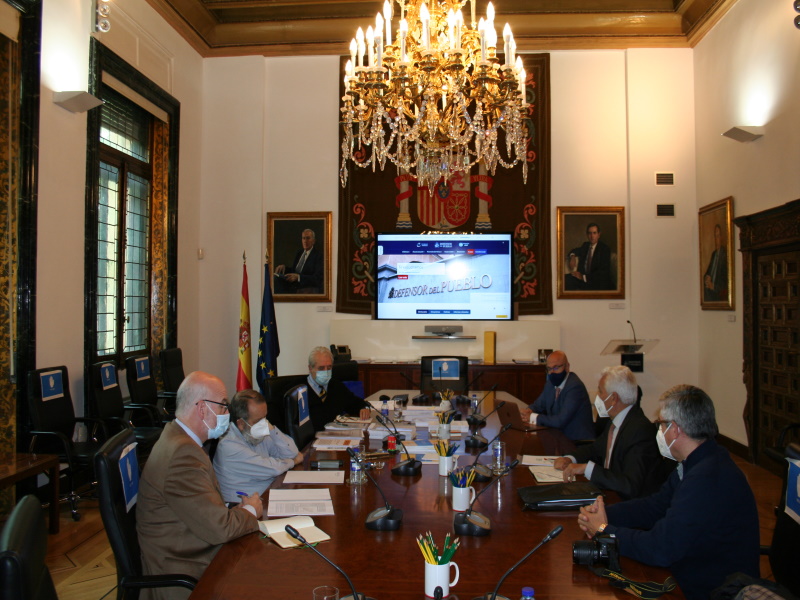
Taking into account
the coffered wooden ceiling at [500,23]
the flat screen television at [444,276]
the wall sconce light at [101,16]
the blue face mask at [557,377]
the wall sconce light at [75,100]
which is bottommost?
the blue face mask at [557,377]

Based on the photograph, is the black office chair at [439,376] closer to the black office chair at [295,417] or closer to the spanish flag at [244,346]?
the black office chair at [295,417]

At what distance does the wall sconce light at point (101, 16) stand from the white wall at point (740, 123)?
591 centimetres

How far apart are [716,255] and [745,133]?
5.15ft

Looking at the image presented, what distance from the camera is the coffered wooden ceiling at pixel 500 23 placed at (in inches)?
300

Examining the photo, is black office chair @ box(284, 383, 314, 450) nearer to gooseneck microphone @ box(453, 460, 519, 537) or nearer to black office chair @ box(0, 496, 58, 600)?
gooseneck microphone @ box(453, 460, 519, 537)

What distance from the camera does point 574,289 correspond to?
26.0 ft

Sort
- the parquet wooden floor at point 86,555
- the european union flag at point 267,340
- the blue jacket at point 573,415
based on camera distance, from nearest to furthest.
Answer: the parquet wooden floor at point 86,555, the blue jacket at point 573,415, the european union flag at point 267,340

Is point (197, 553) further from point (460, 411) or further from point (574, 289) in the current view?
point (574, 289)

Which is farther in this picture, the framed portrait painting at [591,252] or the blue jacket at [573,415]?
the framed portrait painting at [591,252]

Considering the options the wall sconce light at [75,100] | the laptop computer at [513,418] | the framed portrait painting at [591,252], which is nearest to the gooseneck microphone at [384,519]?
the laptop computer at [513,418]

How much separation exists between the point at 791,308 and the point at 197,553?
5.37 metres

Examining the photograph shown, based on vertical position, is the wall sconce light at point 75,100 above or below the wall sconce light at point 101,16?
below

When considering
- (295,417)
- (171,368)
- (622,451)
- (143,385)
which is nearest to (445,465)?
(622,451)

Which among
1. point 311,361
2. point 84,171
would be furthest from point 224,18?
point 311,361
